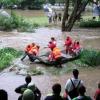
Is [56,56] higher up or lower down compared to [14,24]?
higher up

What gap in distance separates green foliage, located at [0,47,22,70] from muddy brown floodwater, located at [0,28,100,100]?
0.75 metres

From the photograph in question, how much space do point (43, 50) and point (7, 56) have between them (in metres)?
3.69

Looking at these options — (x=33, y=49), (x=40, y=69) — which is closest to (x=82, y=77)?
(x=40, y=69)

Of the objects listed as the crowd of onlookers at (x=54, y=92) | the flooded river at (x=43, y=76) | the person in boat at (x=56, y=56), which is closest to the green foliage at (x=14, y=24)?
the flooded river at (x=43, y=76)

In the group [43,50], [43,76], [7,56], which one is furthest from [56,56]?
[43,50]

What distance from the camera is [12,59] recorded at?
22.0 meters

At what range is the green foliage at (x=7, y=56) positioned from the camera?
2035cm

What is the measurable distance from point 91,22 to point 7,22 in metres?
9.74

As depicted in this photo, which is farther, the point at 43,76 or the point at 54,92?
the point at 43,76

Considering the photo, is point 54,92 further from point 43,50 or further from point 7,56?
point 43,50

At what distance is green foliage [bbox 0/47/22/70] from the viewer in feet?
66.8

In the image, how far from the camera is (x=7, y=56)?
2205cm

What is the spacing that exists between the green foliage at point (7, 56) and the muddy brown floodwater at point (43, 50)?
0.75 metres

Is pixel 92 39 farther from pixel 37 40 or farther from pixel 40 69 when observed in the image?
pixel 40 69
